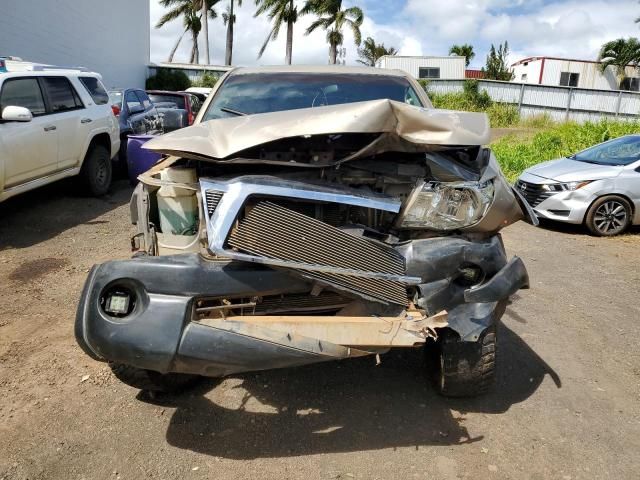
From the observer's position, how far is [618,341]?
424 cm

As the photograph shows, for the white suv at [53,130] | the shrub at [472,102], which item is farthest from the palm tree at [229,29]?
the white suv at [53,130]

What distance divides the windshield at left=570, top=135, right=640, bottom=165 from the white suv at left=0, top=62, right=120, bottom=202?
7.79 meters

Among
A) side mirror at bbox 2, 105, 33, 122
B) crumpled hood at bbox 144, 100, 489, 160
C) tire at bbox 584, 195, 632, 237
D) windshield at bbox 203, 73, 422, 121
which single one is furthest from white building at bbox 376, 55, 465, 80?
crumpled hood at bbox 144, 100, 489, 160

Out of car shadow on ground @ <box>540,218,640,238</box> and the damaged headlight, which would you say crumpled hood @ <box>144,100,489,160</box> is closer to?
the damaged headlight

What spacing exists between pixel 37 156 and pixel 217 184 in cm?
531

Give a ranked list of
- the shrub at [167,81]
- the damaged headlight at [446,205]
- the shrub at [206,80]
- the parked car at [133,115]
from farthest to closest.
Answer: the shrub at [206,80], the shrub at [167,81], the parked car at [133,115], the damaged headlight at [446,205]

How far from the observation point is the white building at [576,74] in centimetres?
3394

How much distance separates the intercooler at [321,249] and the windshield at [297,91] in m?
1.66

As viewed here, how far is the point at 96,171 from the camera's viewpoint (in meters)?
8.35

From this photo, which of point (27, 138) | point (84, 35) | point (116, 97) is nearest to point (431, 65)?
point (84, 35)

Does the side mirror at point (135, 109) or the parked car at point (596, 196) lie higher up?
the side mirror at point (135, 109)

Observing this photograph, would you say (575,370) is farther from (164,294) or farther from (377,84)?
(164,294)

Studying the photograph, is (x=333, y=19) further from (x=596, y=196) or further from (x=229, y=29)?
(x=596, y=196)

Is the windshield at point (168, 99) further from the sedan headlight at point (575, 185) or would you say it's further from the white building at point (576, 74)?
the white building at point (576, 74)
